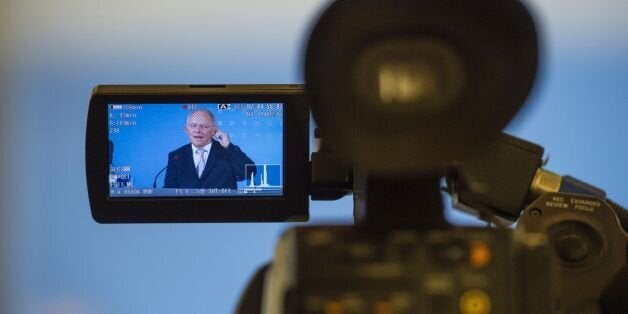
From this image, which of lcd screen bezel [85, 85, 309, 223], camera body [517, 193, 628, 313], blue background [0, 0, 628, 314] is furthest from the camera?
blue background [0, 0, 628, 314]

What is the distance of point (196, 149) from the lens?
32.8 inches

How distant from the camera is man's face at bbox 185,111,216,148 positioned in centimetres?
82

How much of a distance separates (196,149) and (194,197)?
86 millimetres

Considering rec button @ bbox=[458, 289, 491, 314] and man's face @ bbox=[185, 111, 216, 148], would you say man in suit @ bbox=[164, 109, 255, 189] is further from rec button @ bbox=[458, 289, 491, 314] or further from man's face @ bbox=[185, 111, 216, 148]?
rec button @ bbox=[458, 289, 491, 314]

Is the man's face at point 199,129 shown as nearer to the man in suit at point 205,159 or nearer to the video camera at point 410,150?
the man in suit at point 205,159

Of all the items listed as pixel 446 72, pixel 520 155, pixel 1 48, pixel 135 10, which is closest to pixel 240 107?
pixel 520 155

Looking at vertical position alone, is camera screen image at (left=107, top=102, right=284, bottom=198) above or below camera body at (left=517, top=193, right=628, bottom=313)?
above

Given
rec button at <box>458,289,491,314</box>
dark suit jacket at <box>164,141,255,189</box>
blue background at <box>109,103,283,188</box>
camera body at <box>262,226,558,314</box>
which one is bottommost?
rec button at <box>458,289,491,314</box>

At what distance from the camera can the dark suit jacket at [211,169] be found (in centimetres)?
80

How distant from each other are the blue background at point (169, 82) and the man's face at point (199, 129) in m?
0.40

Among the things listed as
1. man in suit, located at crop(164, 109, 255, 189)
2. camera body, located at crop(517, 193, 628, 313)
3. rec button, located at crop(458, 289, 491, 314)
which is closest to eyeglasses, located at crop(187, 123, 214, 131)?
man in suit, located at crop(164, 109, 255, 189)

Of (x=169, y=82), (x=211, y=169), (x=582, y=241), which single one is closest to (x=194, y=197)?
(x=211, y=169)

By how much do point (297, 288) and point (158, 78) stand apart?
95cm

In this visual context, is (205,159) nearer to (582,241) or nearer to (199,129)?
(199,129)
